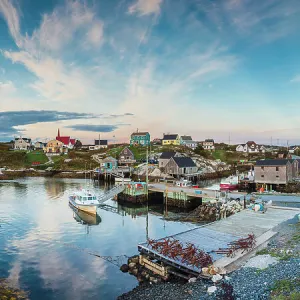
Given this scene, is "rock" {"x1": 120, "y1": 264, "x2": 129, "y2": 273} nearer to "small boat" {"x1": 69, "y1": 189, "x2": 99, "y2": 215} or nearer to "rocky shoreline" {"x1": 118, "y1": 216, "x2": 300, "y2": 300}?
"rocky shoreline" {"x1": 118, "y1": 216, "x2": 300, "y2": 300}

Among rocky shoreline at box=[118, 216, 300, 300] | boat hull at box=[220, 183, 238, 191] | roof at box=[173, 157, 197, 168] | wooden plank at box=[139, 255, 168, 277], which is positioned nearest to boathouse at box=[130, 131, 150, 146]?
roof at box=[173, 157, 197, 168]

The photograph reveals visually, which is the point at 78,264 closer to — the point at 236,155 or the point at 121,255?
the point at 121,255

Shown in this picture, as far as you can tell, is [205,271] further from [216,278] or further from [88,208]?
[88,208]

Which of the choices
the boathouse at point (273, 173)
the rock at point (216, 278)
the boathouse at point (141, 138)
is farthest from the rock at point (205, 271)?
the boathouse at point (141, 138)

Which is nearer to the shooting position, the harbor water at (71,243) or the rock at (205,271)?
the rock at (205,271)

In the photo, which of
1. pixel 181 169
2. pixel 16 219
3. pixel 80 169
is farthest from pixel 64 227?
pixel 80 169

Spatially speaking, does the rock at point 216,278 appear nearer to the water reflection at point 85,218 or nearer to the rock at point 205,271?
the rock at point 205,271
